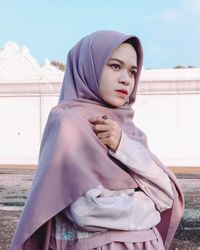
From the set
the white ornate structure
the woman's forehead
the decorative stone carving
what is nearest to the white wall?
the white ornate structure

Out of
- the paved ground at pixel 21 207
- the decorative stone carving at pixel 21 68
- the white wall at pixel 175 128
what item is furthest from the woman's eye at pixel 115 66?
the decorative stone carving at pixel 21 68

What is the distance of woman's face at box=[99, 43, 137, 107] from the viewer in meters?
1.56

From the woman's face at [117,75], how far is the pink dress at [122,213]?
4.9 inches

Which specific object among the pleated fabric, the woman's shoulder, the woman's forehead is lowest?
the pleated fabric

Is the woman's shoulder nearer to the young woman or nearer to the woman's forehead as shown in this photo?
the young woman

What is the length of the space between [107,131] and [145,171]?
0.15 meters

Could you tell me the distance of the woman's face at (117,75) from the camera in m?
1.56

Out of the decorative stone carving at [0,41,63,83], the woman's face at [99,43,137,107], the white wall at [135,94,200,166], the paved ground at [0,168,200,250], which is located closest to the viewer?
the woman's face at [99,43,137,107]

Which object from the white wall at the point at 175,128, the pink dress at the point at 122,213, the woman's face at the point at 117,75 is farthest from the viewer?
the white wall at the point at 175,128

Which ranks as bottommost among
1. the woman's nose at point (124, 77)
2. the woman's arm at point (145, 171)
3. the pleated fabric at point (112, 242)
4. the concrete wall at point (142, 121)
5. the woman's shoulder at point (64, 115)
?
the concrete wall at point (142, 121)

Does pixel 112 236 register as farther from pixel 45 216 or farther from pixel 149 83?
pixel 149 83

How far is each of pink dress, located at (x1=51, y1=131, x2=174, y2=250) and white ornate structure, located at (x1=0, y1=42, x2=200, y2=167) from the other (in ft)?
42.3

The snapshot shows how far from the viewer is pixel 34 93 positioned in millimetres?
15320

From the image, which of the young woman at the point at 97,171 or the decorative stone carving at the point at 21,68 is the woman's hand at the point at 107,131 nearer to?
the young woman at the point at 97,171
